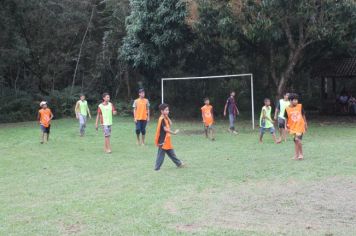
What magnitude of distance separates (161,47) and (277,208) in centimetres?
1844

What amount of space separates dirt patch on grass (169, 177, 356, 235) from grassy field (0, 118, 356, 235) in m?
0.01

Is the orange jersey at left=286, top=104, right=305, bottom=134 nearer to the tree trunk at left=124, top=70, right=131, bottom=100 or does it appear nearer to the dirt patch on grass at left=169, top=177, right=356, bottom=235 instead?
the dirt patch on grass at left=169, top=177, right=356, bottom=235

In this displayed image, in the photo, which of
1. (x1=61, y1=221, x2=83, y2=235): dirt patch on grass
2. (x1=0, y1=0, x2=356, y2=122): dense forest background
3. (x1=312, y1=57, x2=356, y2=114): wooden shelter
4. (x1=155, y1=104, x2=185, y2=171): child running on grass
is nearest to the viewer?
(x1=61, y1=221, x2=83, y2=235): dirt patch on grass

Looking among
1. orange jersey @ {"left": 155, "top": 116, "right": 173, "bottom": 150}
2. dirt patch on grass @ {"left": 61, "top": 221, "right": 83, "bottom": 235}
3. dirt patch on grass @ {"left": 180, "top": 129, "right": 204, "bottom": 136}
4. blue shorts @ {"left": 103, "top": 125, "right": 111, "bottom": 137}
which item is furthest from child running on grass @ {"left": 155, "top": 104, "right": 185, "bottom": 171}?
dirt patch on grass @ {"left": 180, "top": 129, "right": 204, "bottom": 136}

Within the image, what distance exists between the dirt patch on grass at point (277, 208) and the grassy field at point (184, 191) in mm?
13

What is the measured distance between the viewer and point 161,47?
82.3 feet

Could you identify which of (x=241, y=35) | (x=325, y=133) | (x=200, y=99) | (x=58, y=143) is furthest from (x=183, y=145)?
(x=200, y=99)

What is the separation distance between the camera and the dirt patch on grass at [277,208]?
6.42 m

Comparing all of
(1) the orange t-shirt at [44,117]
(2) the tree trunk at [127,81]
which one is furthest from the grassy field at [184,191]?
(2) the tree trunk at [127,81]

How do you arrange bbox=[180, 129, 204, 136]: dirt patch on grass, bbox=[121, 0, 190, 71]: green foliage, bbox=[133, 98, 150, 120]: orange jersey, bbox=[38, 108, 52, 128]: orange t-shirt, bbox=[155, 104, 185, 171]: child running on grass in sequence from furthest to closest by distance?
bbox=[121, 0, 190, 71]: green foliage, bbox=[180, 129, 204, 136]: dirt patch on grass, bbox=[38, 108, 52, 128]: orange t-shirt, bbox=[133, 98, 150, 120]: orange jersey, bbox=[155, 104, 185, 171]: child running on grass

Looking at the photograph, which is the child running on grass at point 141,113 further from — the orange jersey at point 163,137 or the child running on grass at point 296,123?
the child running on grass at point 296,123

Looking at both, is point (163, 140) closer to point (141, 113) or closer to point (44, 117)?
point (141, 113)

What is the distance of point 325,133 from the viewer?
1836cm

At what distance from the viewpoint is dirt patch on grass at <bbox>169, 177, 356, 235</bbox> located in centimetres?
642
